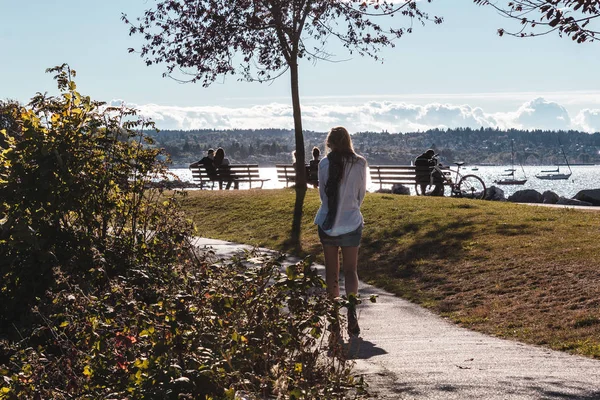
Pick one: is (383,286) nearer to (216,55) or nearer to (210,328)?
(210,328)

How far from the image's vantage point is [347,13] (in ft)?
85.6

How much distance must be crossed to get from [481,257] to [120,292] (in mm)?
9843

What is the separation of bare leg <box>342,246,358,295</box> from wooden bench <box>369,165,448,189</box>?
20551 mm

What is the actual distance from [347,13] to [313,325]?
21888 millimetres

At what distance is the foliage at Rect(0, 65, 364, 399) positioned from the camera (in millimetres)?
4707

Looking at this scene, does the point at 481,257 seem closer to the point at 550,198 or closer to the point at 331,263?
the point at 331,263

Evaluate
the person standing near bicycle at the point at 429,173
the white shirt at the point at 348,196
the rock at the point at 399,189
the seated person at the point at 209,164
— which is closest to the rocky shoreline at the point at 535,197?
the rock at the point at 399,189

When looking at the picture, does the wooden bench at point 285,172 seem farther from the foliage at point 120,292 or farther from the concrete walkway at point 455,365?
the foliage at point 120,292

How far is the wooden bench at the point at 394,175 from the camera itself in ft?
97.8

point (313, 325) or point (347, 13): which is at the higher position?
point (347, 13)

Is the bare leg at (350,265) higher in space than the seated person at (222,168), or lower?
lower

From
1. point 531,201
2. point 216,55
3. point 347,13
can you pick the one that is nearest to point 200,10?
point 216,55

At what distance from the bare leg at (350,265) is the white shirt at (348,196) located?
21cm

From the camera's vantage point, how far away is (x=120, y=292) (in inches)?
214
